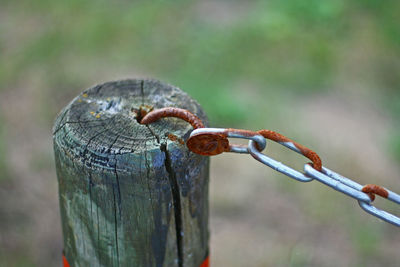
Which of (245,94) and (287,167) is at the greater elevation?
(287,167)

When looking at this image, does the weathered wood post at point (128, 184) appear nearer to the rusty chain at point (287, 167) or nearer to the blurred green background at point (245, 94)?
the rusty chain at point (287, 167)

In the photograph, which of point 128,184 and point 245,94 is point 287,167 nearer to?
point 128,184

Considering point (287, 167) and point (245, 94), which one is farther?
point (245, 94)

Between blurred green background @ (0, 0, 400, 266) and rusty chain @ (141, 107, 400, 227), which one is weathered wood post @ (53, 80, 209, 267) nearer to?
rusty chain @ (141, 107, 400, 227)

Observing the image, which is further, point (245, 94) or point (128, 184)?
point (245, 94)

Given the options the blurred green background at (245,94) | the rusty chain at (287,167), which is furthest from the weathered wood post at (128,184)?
the blurred green background at (245,94)

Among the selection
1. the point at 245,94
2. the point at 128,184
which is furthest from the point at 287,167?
the point at 245,94
